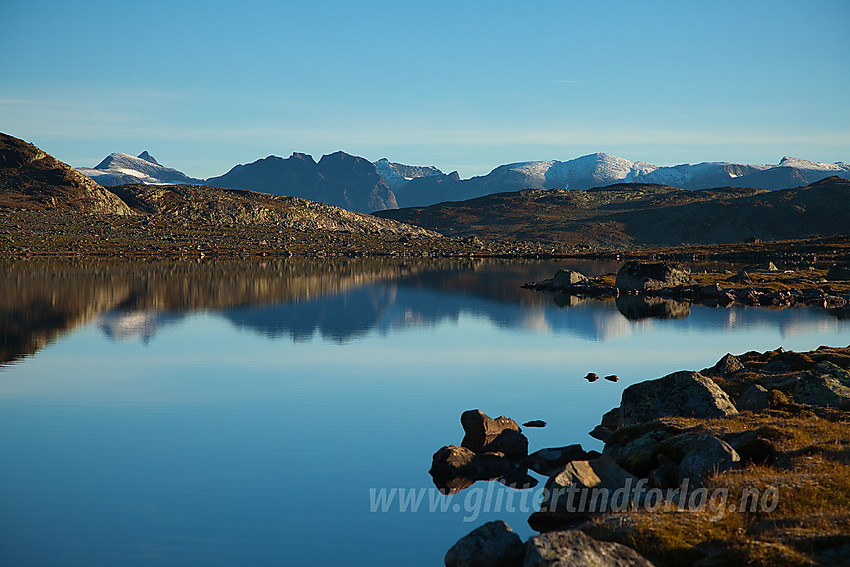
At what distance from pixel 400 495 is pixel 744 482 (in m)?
9.24

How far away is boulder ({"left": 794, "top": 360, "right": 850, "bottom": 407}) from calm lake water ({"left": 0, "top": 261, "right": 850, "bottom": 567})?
25.0 ft

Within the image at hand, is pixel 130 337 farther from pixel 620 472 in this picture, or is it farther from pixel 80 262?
pixel 80 262

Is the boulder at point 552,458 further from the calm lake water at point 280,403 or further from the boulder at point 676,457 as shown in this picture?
the boulder at point 676,457

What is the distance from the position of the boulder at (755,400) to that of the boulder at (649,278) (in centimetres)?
7159

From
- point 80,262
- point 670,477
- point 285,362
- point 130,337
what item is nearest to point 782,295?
point 285,362

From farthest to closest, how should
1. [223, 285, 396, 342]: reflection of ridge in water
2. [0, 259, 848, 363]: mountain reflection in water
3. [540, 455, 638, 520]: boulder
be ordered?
[0, 259, 848, 363]: mountain reflection in water → [223, 285, 396, 342]: reflection of ridge in water → [540, 455, 638, 520]: boulder

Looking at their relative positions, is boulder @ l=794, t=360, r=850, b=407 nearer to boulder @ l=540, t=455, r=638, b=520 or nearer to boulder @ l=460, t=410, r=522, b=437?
boulder @ l=460, t=410, r=522, b=437

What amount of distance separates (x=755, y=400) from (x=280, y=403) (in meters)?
19.1

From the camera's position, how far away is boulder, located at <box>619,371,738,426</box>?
81.6 feet

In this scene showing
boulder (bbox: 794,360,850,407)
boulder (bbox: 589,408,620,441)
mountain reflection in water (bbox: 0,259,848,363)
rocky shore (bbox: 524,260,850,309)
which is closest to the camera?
boulder (bbox: 794,360,850,407)

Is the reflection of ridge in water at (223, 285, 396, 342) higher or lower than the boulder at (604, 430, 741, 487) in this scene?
lower

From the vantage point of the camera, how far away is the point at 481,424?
Result: 26.0m

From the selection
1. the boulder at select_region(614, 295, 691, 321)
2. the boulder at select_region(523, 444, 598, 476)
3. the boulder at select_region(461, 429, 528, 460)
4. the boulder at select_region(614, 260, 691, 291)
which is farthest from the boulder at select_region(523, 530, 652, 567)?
the boulder at select_region(614, 260, 691, 291)

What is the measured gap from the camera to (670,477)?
18.5 metres
